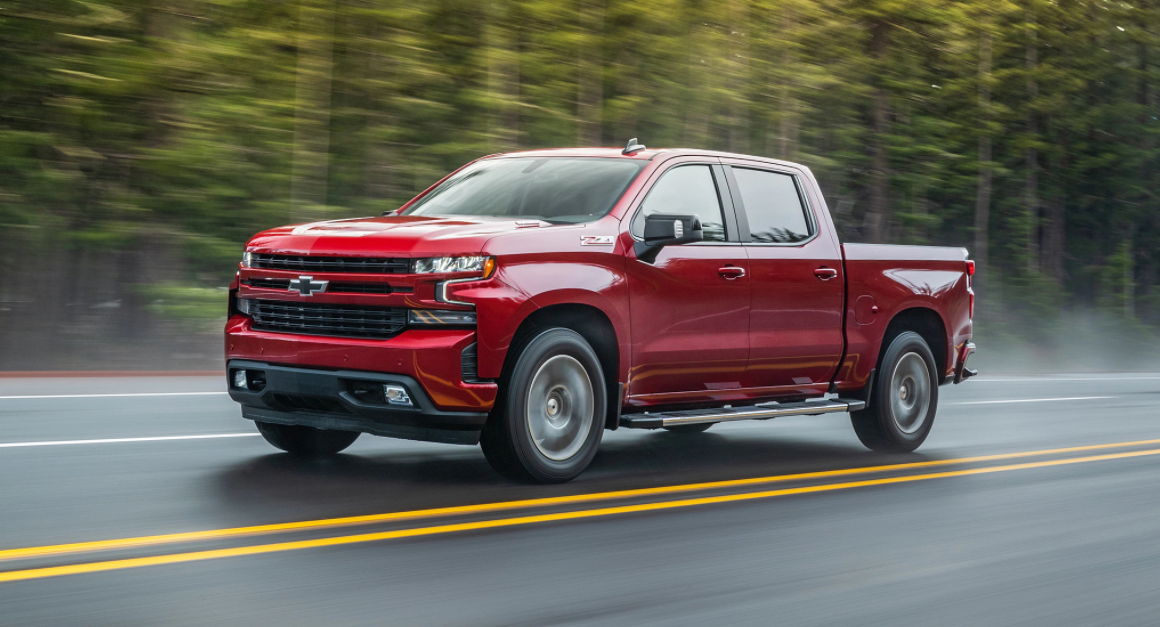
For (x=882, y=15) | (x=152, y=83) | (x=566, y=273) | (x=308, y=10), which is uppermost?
(x=882, y=15)

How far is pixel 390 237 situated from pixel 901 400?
452 centimetres

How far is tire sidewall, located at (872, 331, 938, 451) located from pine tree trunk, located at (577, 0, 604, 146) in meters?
14.0

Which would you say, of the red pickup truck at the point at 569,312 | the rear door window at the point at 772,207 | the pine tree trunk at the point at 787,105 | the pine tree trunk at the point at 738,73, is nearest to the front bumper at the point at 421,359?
the red pickup truck at the point at 569,312

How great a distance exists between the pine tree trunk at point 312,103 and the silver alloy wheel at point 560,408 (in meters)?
13.2

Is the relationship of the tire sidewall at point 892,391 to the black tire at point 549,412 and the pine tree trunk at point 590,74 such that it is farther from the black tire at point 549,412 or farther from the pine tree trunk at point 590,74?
the pine tree trunk at point 590,74

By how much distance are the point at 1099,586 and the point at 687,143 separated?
69.8ft

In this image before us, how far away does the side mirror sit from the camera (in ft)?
24.0

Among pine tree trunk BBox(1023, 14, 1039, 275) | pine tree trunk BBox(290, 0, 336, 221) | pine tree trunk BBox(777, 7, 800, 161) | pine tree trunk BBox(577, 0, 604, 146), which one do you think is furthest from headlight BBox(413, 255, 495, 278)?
pine tree trunk BBox(1023, 14, 1039, 275)

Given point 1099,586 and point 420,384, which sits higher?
point 420,384

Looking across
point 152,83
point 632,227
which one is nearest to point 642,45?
point 152,83

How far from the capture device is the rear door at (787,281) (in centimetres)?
831

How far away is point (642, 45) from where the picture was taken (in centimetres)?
2473

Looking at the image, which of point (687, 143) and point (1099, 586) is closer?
point (1099, 586)

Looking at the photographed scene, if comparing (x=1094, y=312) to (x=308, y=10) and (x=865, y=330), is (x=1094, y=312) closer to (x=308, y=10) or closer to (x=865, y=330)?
(x=308, y=10)
